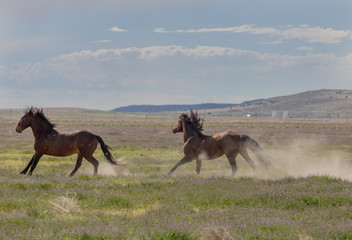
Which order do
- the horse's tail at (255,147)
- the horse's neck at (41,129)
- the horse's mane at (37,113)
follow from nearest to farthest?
the horse's neck at (41,129) < the horse's mane at (37,113) < the horse's tail at (255,147)

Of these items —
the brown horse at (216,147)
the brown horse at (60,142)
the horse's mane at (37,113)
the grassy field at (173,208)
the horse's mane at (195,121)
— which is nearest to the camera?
the grassy field at (173,208)

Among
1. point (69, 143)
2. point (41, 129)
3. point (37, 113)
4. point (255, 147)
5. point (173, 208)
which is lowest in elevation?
point (173, 208)

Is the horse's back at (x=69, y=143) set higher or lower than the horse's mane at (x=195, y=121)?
lower

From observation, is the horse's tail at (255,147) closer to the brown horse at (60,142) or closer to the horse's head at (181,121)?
the horse's head at (181,121)

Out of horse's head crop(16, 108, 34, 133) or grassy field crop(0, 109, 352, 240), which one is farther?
horse's head crop(16, 108, 34, 133)

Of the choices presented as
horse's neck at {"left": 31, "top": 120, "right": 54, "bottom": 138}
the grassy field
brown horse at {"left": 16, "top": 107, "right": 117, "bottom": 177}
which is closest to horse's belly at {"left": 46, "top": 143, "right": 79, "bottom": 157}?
brown horse at {"left": 16, "top": 107, "right": 117, "bottom": 177}

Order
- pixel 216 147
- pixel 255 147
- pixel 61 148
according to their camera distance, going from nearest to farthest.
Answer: pixel 61 148, pixel 216 147, pixel 255 147

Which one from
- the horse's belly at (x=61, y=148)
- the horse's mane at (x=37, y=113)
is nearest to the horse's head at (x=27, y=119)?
the horse's mane at (x=37, y=113)

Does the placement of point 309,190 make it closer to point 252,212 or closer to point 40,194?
point 252,212

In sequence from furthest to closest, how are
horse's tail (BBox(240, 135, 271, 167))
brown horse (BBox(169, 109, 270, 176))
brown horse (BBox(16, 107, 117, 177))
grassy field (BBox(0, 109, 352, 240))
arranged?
horse's tail (BBox(240, 135, 271, 167)) < brown horse (BBox(169, 109, 270, 176)) < brown horse (BBox(16, 107, 117, 177)) < grassy field (BBox(0, 109, 352, 240))

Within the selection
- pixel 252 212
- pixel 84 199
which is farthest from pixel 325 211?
pixel 84 199

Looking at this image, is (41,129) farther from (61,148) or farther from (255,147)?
(255,147)

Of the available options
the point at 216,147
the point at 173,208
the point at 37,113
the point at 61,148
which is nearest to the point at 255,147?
the point at 216,147

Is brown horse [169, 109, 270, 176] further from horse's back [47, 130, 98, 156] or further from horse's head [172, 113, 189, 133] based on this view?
horse's back [47, 130, 98, 156]
